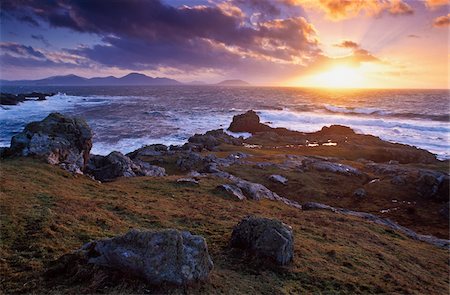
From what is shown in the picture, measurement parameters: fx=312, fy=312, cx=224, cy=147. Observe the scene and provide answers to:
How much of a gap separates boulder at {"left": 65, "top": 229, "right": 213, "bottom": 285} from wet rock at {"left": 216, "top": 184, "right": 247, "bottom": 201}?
1619 cm

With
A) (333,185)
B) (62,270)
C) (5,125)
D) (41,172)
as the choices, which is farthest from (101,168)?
(5,125)

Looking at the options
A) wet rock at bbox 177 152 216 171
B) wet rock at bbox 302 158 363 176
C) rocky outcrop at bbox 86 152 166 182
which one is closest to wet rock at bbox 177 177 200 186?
rocky outcrop at bbox 86 152 166 182

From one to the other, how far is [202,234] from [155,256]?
6.60 metres

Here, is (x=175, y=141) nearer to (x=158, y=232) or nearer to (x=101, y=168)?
(x=101, y=168)

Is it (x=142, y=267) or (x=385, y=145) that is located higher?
(x=142, y=267)

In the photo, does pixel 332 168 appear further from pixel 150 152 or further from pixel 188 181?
pixel 150 152

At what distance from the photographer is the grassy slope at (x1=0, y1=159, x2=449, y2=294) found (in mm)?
11766

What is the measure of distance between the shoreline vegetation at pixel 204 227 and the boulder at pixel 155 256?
0.04 metres

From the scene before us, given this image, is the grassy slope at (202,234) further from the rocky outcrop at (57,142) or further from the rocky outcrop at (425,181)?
the rocky outcrop at (425,181)

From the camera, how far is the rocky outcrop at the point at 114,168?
105 feet

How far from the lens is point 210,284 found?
10.7 metres

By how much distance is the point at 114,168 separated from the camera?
32.5 metres

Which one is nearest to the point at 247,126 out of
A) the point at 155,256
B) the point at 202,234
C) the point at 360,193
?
the point at 360,193

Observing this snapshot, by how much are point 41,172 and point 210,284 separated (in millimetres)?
19062
